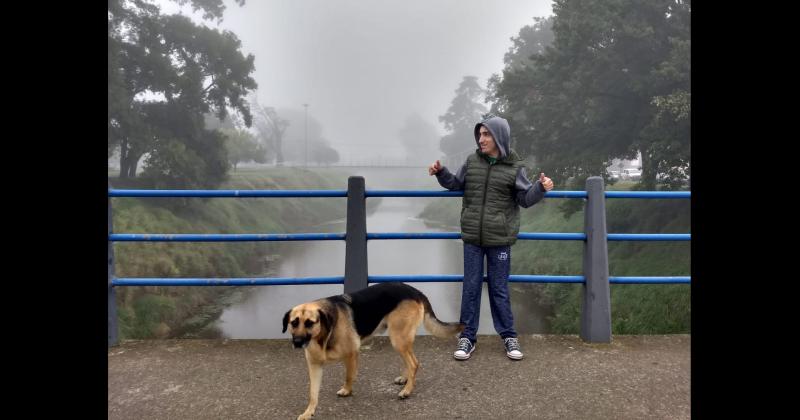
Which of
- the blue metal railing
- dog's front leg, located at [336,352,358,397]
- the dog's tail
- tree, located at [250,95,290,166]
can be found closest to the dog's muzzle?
dog's front leg, located at [336,352,358,397]

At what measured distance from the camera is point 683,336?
187 inches

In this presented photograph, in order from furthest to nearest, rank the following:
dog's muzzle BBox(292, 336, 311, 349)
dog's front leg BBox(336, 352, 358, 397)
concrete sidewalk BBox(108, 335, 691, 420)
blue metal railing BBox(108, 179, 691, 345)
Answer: blue metal railing BBox(108, 179, 691, 345)
dog's front leg BBox(336, 352, 358, 397)
concrete sidewalk BBox(108, 335, 691, 420)
dog's muzzle BBox(292, 336, 311, 349)

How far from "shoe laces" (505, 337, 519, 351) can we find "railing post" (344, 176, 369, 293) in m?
1.28

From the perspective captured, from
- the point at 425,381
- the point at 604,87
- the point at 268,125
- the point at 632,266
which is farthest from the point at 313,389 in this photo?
the point at 268,125

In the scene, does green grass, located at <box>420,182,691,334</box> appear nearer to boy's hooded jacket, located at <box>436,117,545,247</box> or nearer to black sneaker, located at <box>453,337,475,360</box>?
black sneaker, located at <box>453,337,475,360</box>

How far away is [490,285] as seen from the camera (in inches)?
169

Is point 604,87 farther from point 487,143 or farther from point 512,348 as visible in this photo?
point 512,348

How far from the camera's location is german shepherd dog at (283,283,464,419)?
3.07 m

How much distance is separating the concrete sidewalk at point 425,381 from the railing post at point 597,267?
0.15 m

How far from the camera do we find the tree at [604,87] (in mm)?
19281

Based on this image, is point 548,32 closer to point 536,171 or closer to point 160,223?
point 536,171

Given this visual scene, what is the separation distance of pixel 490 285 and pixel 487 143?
3.72ft
